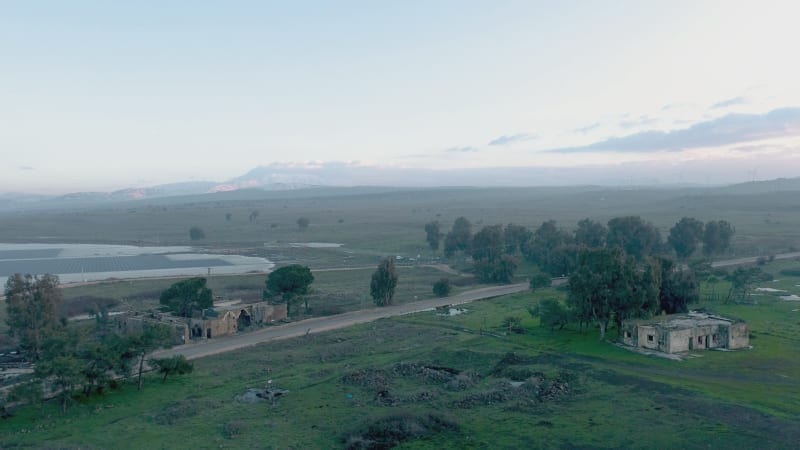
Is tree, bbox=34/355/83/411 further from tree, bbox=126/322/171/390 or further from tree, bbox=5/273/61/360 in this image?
tree, bbox=5/273/61/360

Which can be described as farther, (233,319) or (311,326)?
(311,326)

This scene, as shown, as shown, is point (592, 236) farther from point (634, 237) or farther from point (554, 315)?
point (554, 315)

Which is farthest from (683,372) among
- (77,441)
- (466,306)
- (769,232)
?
(769,232)

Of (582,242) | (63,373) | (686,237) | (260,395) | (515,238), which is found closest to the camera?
(63,373)

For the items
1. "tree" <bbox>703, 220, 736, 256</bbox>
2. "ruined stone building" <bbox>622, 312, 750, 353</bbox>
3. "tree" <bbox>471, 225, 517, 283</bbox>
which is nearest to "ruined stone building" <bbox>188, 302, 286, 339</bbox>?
"tree" <bbox>471, 225, 517, 283</bbox>

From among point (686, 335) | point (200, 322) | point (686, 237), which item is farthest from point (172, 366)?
point (686, 237)

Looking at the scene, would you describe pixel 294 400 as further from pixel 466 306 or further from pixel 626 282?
pixel 466 306
